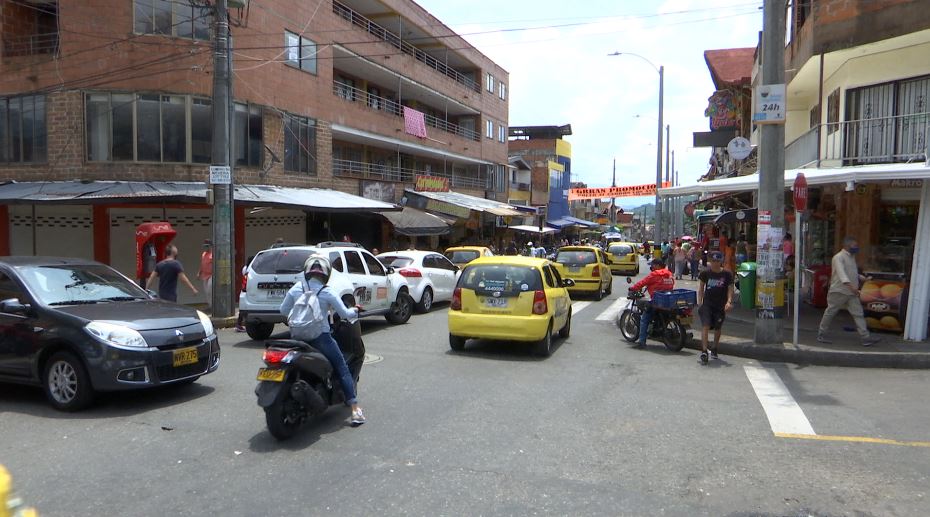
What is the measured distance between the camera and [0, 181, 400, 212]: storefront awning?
15.5m

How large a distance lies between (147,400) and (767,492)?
6.14 m

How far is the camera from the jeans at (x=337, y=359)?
6.06 m

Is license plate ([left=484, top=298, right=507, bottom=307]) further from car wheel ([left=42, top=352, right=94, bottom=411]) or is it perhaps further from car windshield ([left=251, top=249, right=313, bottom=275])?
car wheel ([left=42, top=352, right=94, bottom=411])

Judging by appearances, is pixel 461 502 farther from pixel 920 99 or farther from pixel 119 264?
pixel 119 264

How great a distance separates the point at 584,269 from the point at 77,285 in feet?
44.6

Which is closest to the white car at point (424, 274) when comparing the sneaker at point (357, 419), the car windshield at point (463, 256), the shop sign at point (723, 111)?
the car windshield at point (463, 256)

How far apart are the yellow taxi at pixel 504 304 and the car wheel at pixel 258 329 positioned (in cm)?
367

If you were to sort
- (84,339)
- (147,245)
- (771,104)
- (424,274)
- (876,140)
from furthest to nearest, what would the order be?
(424,274), (147,245), (876,140), (771,104), (84,339)

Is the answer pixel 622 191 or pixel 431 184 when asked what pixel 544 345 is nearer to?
pixel 431 184

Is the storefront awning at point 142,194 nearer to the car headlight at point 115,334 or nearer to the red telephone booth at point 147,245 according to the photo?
the red telephone booth at point 147,245

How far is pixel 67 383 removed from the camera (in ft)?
21.8

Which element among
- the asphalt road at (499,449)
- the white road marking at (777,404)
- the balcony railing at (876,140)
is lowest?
the white road marking at (777,404)

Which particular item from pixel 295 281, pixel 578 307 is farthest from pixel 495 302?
pixel 578 307

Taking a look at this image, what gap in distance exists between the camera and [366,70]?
26562mm
